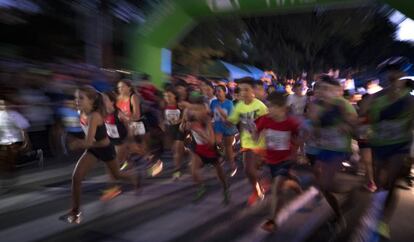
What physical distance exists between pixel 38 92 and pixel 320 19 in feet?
81.8

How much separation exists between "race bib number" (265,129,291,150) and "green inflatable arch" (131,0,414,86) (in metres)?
5.03

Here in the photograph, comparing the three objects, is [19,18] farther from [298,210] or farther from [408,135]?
[408,135]

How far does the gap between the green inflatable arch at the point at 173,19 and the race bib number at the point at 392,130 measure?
4773mm

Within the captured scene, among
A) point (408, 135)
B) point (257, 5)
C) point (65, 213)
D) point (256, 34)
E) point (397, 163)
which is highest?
point (256, 34)

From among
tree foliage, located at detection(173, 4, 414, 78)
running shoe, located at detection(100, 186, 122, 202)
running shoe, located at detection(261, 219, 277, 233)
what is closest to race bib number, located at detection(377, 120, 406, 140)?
running shoe, located at detection(261, 219, 277, 233)

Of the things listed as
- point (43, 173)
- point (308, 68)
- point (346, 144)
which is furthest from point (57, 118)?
point (308, 68)

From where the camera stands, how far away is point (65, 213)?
18.5ft

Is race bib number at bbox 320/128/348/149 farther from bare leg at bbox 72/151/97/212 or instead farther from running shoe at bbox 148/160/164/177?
running shoe at bbox 148/160/164/177

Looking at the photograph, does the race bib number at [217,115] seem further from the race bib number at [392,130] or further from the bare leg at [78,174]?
the race bib number at [392,130]

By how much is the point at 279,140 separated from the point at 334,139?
0.57m

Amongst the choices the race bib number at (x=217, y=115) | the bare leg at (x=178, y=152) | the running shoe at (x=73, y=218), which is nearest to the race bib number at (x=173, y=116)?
the bare leg at (x=178, y=152)

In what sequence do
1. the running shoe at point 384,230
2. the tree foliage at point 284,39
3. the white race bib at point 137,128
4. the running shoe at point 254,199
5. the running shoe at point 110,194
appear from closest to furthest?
the running shoe at point 384,230
the running shoe at point 254,199
the running shoe at point 110,194
the white race bib at point 137,128
the tree foliage at point 284,39

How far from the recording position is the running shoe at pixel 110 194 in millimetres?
6295

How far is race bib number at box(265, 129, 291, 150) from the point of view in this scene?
4.93m
